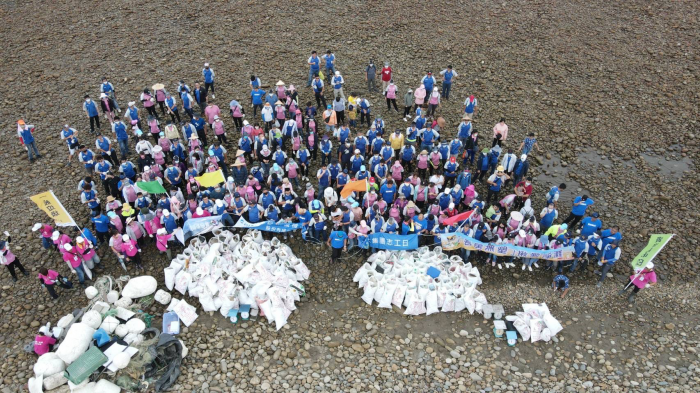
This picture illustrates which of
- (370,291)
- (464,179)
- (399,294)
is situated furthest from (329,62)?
(399,294)

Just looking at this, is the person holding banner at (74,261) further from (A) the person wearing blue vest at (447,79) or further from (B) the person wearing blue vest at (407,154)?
(A) the person wearing blue vest at (447,79)

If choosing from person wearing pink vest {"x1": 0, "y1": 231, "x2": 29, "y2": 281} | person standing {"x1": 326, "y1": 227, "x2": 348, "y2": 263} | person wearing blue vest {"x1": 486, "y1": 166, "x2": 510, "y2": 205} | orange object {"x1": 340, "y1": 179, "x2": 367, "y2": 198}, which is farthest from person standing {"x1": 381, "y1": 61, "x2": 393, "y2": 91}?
→ person wearing pink vest {"x1": 0, "y1": 231, "x2": 29, "y2": 281}

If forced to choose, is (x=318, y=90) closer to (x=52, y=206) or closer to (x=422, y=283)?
(x=422, y=283)

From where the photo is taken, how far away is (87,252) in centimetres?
1375

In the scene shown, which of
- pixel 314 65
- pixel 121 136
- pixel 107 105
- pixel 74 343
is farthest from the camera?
pixel 314 65

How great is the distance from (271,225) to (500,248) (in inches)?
292

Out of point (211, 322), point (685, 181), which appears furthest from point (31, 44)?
point (685, 181)

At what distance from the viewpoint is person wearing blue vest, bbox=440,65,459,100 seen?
69.6 ft

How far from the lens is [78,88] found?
23.5 metres

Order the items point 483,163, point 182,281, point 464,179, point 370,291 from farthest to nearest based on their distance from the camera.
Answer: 1. point 483,163
2. point 464,179
3. point 182,281
4. point 370,291

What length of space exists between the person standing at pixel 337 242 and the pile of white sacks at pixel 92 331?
18.0 ft

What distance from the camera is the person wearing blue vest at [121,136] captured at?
59.4 ft

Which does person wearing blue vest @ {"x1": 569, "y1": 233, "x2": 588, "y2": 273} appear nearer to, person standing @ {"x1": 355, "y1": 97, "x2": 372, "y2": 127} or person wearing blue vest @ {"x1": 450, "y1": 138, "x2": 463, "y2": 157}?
person wearing blue vest @ {"x1": 450, "y1": 138, "x2": 463, "y2": 157}

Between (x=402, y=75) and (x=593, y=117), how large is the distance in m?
9.47
